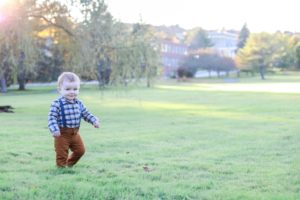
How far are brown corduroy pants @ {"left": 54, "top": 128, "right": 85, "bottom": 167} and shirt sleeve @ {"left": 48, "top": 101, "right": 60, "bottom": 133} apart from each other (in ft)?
0.57

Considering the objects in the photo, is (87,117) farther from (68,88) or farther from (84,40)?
(84,40)

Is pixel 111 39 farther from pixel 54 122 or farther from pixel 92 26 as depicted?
pixel 54 122

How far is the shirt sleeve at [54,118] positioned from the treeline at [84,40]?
12.2 meters

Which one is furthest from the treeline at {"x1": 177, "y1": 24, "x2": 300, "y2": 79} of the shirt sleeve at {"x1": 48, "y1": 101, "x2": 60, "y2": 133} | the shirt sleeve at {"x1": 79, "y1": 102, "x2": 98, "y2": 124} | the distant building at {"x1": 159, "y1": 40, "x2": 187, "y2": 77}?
the shirt sleeve at {"x1": 48, "y1": 101, "x2": 60, "y2": 133}

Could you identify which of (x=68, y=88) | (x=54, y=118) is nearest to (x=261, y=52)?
(x=68, y=88)

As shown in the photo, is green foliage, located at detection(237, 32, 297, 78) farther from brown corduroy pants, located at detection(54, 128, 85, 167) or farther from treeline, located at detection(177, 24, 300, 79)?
brown corduroy pants, located at detection(54, 128, 85, 167)

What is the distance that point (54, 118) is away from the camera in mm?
5715

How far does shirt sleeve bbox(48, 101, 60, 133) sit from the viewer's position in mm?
5645

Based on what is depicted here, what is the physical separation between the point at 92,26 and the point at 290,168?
13.3m

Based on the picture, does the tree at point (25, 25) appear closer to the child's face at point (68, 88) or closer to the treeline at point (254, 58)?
the child's face at point (68, 88)

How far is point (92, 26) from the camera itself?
721 inches

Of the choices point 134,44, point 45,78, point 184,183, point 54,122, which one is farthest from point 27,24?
point 45,78

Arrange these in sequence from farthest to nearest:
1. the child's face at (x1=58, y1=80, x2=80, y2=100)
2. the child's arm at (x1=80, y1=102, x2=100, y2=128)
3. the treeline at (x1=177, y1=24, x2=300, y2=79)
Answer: the treeline at (x1=177, y1=24, x2=300, y2=79) → the child's arm at (x1=80, y1=102, x2=100, y2=128) → the child's face at (x1=58, y1=80, x2=80, y2=100)

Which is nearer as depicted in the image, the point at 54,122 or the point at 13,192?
the point at 13,192
